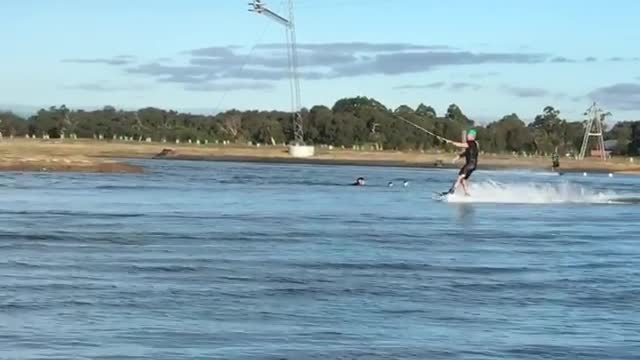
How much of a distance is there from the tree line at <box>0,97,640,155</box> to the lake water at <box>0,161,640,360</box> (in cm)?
10922

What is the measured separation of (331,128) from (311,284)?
126537 mm

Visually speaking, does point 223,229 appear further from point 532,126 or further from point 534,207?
point 532,126

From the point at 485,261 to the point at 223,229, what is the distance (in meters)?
6.81

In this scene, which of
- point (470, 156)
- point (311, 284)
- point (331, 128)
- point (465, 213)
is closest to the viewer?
point (311, 284)

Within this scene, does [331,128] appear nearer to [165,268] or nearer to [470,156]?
[470,156]

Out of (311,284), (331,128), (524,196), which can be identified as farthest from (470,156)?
(331,128)

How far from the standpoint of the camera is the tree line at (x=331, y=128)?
465ft

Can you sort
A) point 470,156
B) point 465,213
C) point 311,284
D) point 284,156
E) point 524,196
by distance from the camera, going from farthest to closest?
point 284,156
point 524,196
point 470,156
point 465,213
point 311,284

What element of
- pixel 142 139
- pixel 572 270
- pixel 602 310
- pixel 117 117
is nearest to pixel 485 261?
pixel 572 270

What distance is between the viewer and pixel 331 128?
469 feet

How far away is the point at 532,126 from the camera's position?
162 meters

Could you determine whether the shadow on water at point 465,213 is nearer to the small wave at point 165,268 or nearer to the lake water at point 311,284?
the lake water at point 311,284

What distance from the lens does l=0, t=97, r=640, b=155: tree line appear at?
142m

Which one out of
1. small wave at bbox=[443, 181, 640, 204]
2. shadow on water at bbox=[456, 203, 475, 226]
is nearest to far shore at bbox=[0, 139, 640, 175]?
small wave at bbox=[443, 181, 640, 204]
